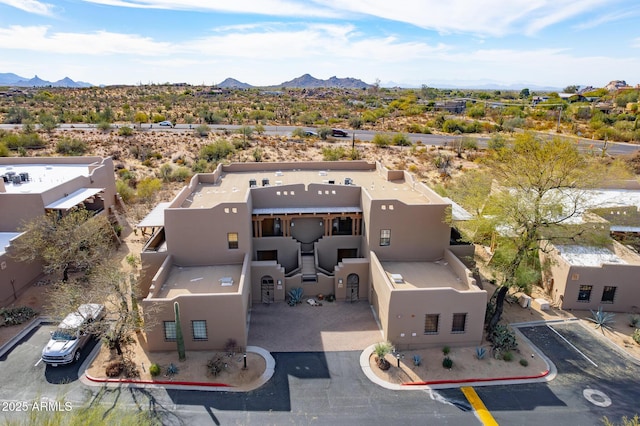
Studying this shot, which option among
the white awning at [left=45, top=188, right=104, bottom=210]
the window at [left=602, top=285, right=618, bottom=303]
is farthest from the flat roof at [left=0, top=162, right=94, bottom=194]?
the window at [left=602, top=285, right=618, bottom=303]

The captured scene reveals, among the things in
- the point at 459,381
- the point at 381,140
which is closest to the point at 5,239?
the point at 459,381

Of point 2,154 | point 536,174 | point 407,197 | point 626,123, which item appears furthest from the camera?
point 626,123

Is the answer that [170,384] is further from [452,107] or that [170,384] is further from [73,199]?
[452,107]

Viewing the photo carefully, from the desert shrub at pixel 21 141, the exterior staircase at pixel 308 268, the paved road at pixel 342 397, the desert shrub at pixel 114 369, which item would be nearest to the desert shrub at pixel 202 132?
the desert shrub at pixel 21 141

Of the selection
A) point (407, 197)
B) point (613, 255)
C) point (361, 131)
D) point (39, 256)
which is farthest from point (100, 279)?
point (361, 131)

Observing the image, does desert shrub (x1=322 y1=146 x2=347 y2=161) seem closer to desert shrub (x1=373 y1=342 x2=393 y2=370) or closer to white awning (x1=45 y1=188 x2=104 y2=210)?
white awning (x1=45 y1=188 x2=104 y2=210)

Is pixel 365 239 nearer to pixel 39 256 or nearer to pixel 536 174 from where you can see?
pixel 536 174

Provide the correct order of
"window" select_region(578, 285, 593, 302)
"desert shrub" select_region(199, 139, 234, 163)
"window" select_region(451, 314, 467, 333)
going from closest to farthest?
"window" select_region(451, 314, 467, 333), "window" select_region(578, 285, 593, 302), "desert shrub" select_region(199, 139, 234, 163)
